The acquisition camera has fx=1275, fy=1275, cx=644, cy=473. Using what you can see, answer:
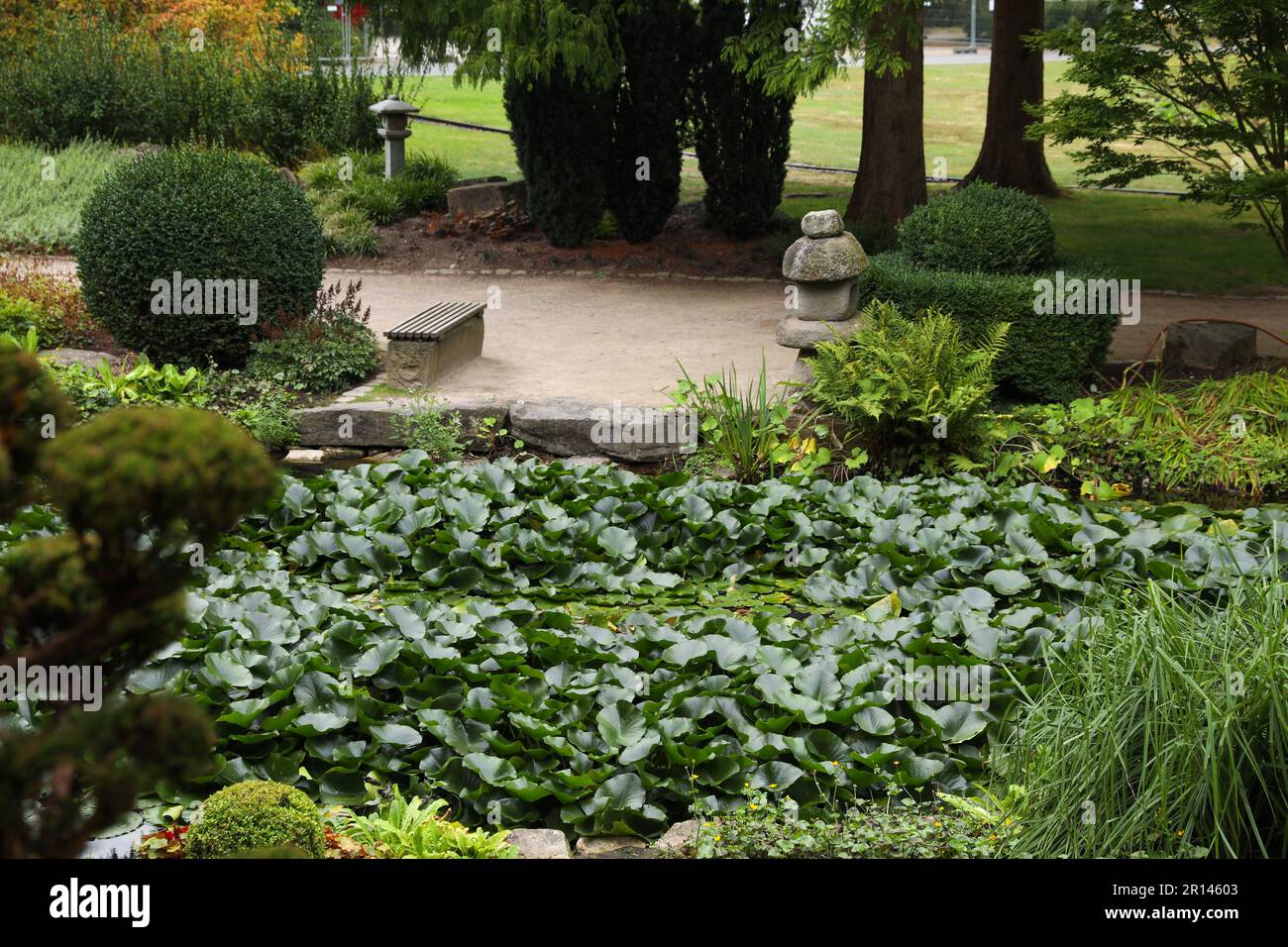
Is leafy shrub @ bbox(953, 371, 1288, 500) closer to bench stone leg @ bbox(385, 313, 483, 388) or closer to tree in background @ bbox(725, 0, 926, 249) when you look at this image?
tree in background @ bbox(725, 0, 926, 249)

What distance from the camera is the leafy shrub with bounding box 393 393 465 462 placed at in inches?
313

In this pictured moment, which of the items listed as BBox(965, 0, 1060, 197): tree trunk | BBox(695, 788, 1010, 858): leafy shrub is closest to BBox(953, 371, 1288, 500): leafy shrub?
BBox(695, 788, 1010, 858): leafy shrub

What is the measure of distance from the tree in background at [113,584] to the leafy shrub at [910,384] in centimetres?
622

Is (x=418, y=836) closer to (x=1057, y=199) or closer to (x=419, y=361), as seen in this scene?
(x=419, y=361)

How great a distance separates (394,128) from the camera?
1623 cm

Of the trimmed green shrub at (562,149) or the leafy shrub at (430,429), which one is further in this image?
the trimmed green shrub at (562,149)

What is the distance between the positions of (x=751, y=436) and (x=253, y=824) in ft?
15.4

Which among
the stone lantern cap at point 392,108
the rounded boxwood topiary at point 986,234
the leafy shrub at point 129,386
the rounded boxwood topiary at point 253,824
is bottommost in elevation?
the rounded boxwood topiary at point 253,824

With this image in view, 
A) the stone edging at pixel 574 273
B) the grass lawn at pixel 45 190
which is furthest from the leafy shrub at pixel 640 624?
the grass lawn at pixel 45 190

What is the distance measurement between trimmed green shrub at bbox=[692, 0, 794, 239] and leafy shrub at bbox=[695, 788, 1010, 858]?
11.7m

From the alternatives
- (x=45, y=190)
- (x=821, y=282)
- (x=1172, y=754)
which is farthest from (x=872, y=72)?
(x=1172, y=754)

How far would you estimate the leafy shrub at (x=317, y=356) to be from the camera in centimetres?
877

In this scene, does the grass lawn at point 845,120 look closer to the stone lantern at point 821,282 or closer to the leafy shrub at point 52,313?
A: the leafy shrub at point 52,313

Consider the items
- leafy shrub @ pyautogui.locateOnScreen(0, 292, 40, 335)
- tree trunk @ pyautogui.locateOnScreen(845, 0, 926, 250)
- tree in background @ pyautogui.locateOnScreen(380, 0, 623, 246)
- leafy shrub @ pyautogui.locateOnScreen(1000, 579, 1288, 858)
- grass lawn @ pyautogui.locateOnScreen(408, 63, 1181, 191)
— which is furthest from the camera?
grass lawn @ pyautogui.locateOnScreen(408, 63, 1181, 191)
